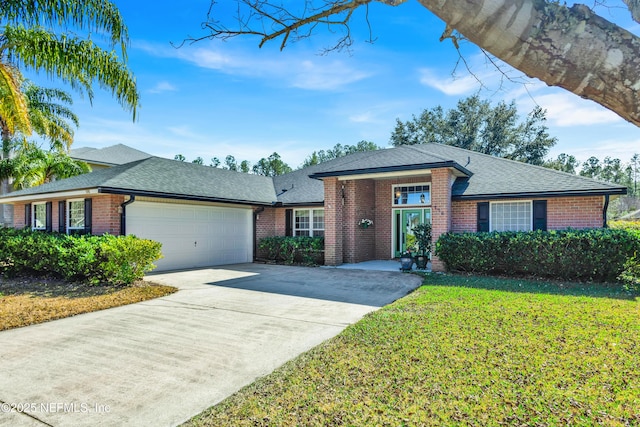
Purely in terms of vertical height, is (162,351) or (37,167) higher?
(37,167)

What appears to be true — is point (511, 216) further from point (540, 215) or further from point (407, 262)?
point (407, 262)

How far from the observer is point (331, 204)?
48.1ft

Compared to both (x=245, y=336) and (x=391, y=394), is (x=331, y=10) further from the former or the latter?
(x=245, y=336)

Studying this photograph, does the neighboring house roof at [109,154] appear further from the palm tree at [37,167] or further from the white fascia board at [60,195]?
the white fascia board at [60,195]

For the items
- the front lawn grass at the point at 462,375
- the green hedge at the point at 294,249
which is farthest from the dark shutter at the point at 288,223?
the front lawn grass at the point at 462,375

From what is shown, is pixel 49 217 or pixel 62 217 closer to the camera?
pixel 62 217

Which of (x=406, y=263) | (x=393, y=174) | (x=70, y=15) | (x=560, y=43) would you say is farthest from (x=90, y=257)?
(x=560, y=43)

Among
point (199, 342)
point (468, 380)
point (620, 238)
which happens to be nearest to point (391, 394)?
point (468, 380)

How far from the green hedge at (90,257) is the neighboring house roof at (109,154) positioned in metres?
17.8

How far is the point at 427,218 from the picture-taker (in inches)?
595

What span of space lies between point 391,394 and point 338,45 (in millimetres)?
3811

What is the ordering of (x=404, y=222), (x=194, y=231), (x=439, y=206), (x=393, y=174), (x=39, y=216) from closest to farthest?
(x=439, y=206), (x=393, y=174), (x=194, y=231), (x=404, y=222), (x=39, y=216)

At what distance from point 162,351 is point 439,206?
9.97 m

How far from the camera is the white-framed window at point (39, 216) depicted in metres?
16.4
